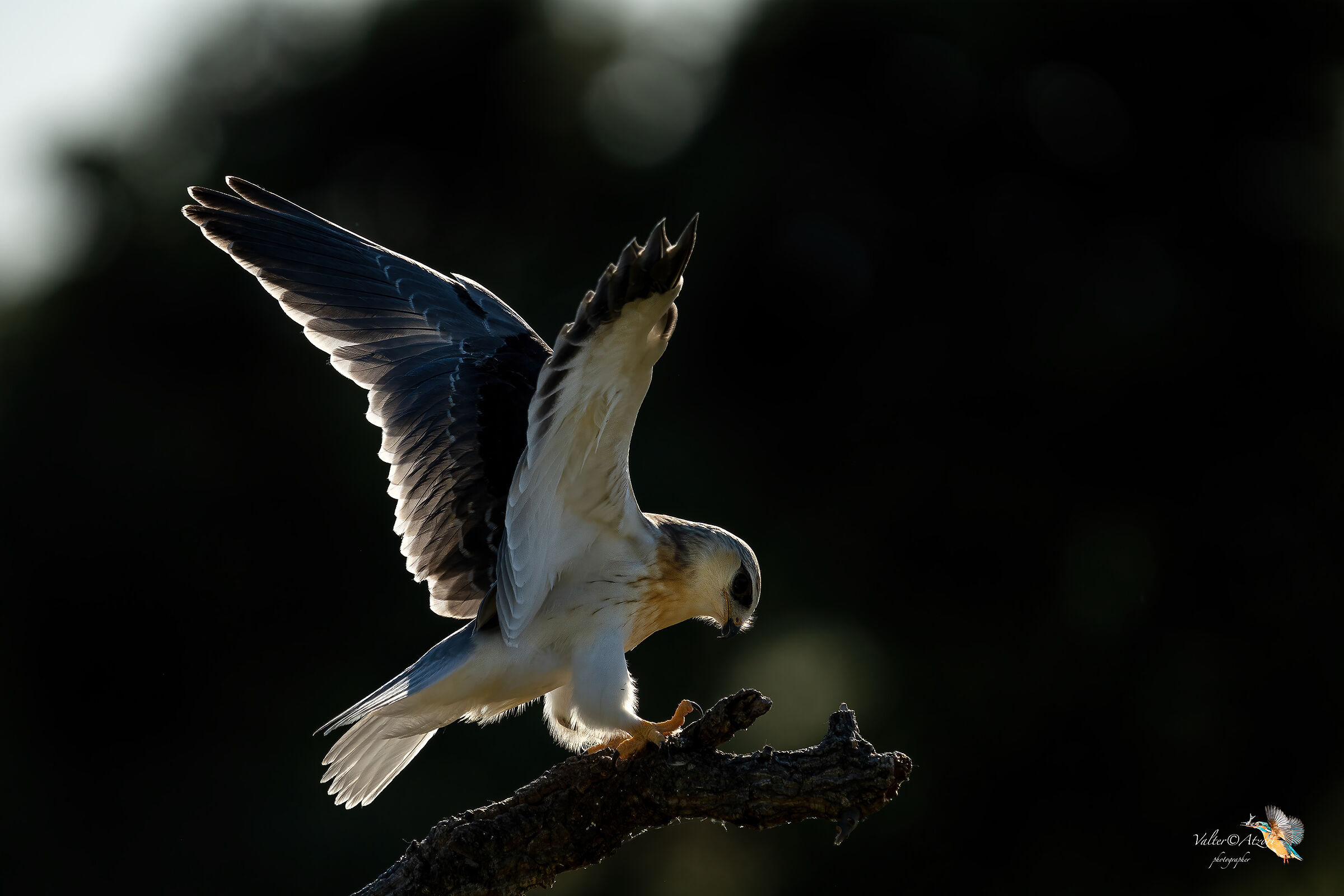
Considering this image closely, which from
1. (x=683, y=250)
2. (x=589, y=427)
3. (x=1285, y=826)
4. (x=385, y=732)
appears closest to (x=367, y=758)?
(x=385, y=732)

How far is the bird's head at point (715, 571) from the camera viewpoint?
396cm

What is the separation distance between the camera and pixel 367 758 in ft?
13.6

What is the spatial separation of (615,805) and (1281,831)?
7723mm

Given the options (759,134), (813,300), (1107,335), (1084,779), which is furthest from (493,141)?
(1084,779)

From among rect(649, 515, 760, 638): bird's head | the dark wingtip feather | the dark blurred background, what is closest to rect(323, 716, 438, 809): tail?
rect(649, 515, 760, 638): bird's head

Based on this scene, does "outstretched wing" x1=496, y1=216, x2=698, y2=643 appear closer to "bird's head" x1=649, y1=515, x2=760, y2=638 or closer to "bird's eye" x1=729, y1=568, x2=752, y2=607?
"bird's head" x1=649, y1=515, x2=760, y2=638

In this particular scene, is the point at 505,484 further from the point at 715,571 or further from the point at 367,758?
the point at 367,758

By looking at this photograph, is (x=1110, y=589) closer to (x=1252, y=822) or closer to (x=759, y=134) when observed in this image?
(x=1252, y=822)

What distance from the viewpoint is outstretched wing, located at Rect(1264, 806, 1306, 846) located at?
8562 mm

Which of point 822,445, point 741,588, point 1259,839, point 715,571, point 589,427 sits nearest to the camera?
point 589,427

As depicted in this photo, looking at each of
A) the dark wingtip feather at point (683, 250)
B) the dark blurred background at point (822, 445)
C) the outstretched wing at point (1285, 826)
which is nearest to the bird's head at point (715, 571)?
the dark wingtip feather at point (683, 250)

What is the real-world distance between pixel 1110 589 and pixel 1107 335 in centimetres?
270

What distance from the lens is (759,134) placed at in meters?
12.3

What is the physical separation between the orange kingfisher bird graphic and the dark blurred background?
537 millimetres
